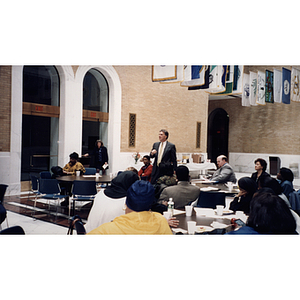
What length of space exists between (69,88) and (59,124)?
3.98ft

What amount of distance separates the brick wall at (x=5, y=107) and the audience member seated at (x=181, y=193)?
20.1 ft

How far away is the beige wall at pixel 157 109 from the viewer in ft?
39.7

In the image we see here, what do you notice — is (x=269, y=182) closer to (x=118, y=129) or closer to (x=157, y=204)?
(x=157, y=204)

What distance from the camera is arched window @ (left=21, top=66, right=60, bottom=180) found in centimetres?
909

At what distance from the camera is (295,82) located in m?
11.3

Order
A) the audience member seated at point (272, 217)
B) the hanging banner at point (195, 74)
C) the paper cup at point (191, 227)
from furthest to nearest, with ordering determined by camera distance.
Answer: the hanging banner at point (195, 74)
the paper cup at point (191, 227)
the audience member seated at point (272, 217)

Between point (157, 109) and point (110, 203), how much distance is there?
1039 centimetres

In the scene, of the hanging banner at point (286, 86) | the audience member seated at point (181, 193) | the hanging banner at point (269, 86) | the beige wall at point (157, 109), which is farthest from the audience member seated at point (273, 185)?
the hanging banner at point (269, 86)

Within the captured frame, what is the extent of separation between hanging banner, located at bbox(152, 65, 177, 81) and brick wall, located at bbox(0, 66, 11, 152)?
157 inches

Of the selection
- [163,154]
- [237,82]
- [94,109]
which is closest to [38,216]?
[163,154]

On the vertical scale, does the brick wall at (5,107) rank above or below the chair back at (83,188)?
above

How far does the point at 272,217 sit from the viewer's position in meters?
2.04

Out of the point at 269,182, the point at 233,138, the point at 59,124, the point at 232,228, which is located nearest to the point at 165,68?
the point at 59,124

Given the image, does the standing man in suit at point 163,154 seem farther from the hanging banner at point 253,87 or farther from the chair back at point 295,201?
the hanging banner at point 253,87
